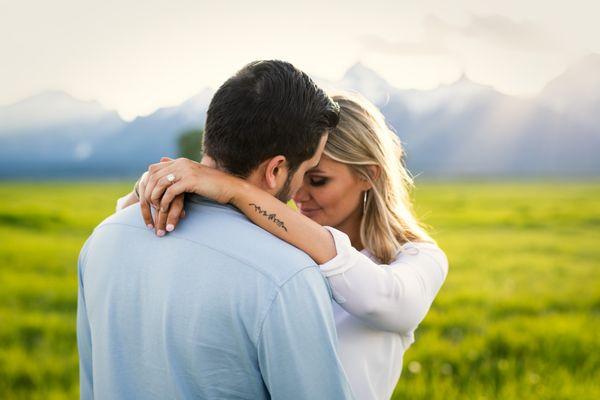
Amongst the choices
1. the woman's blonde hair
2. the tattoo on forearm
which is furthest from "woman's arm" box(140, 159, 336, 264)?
the woman's blonde hair

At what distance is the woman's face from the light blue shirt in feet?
4.34

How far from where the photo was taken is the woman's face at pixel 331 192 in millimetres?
3324

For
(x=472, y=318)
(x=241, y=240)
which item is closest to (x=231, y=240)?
(x=241, y=240)

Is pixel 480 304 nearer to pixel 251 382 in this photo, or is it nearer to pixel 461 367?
pixel 461 367

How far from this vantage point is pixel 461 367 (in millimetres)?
6070

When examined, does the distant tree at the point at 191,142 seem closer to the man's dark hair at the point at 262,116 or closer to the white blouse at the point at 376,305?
the white blouse at the point at 376,305

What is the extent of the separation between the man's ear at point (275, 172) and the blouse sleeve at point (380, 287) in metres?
0.26

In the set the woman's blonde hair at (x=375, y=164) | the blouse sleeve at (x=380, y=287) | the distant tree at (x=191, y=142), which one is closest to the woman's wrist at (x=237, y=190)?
the blouse sleeve at (x=380, y=287)

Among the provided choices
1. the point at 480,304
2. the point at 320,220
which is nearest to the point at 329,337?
the point at 320,220

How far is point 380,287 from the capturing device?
2258mm

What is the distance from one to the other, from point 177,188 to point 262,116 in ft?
1.16

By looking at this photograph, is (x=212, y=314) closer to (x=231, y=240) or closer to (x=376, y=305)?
(x=231, y=240)

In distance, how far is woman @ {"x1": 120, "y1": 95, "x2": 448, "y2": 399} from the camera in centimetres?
209

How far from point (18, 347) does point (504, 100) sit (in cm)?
5467
